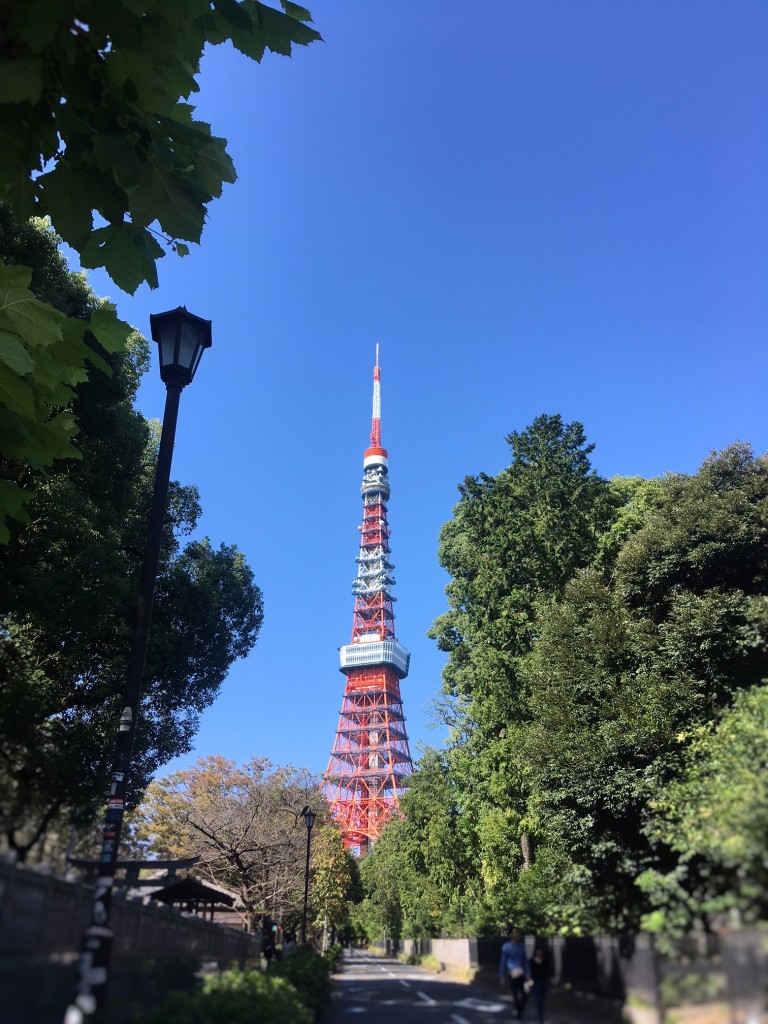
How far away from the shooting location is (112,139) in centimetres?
265

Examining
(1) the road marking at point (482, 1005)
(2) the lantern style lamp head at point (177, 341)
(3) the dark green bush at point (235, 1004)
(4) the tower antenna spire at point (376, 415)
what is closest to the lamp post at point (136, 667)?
(2) the lantern style lamp head at point (177, 341)

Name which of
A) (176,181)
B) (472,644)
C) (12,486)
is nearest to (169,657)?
(472,644)

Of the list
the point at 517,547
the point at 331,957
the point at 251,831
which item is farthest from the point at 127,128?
the point at 331,957

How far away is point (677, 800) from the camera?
971 centimetres

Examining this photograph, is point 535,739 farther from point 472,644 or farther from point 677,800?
point 472,644

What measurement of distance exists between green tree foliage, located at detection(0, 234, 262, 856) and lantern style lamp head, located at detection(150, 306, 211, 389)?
0.66 meters

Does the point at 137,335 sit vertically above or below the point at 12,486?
above

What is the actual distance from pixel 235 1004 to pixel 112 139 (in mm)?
5748

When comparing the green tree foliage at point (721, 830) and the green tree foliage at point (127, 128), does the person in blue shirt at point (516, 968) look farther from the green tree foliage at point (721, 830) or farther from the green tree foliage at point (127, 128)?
the green tree foliage at point (127, 128)

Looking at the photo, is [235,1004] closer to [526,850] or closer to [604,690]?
[604,690]

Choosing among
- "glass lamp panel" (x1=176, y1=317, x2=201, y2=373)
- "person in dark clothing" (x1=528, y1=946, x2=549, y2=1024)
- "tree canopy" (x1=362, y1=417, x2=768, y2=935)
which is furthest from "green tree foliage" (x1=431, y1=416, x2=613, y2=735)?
"glass lamp panel" (x1=176, y1=317, x2=201, y2=373)

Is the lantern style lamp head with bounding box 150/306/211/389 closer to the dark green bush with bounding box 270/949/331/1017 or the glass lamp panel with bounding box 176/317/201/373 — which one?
the glass lamp panel with bounding box 176/317/201/373

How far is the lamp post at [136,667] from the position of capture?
3.37 meters

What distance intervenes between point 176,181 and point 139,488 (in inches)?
603
